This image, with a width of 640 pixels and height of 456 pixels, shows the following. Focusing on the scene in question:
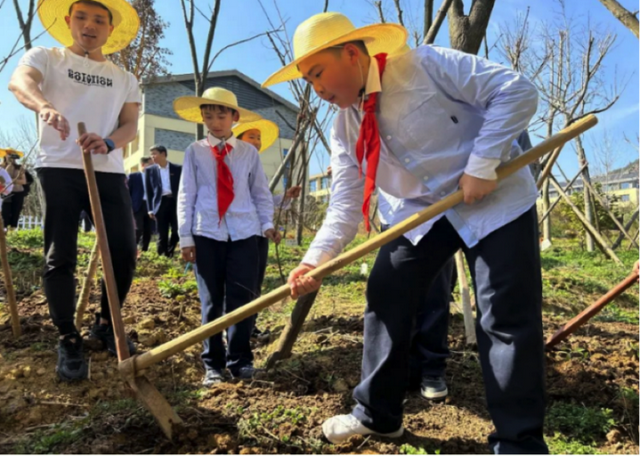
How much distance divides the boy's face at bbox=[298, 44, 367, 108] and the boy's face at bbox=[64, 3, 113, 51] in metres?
1.51

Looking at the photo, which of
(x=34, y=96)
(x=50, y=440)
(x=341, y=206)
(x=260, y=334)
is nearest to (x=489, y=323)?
(x=341, y=206)

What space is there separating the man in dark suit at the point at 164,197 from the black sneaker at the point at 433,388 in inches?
224

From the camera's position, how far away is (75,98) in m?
2.84

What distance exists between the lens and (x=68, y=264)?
2.77 meters

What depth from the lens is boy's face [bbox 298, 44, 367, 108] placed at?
196cm

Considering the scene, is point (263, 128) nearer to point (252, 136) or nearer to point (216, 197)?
point (252, 136)

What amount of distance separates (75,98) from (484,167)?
2.29 m

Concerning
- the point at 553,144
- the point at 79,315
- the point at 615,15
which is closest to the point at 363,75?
the point at 553,144

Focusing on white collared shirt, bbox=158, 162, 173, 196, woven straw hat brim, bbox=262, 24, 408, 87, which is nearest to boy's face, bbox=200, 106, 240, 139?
woven straw hat brim, bbox=262, 24, 408, 87

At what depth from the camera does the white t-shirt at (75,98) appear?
2760 millimetres

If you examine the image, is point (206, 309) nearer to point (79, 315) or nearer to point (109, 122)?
point (79, 315)

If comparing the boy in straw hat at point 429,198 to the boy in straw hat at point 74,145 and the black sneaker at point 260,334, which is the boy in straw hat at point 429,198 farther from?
the black sneaker at point 260,334

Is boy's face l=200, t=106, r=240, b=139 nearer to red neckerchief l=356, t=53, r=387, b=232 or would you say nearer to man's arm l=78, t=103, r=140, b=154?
man's arm l=78, t=103, r=140, b=154

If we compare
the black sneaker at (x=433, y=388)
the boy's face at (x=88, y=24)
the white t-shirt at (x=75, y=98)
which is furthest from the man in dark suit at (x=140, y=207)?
the black sneaker at (x=433, y=388)
